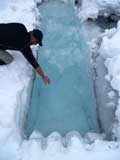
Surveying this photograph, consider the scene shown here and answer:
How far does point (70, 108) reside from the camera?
3.64 metres

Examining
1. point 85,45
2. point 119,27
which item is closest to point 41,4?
point 85,45

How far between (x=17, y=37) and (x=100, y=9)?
6.28 ft

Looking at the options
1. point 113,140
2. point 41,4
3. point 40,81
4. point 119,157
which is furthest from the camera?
point 41,4

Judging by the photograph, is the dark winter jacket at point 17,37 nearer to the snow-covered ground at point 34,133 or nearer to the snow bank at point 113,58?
the snow-covered ground at point 34,133

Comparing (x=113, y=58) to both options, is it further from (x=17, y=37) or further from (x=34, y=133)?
(x=34, y=133)

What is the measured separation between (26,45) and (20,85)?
0.42 meters

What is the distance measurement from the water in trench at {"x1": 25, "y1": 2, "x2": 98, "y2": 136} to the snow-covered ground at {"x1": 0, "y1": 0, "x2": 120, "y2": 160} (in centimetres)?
27

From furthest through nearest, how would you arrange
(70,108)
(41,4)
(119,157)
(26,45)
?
1. (41,4)
2. (70,108)
3. (26,45)
4. (119,157)

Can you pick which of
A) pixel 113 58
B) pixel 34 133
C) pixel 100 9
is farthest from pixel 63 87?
pixel 100 9

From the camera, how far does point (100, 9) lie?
15.7 ft

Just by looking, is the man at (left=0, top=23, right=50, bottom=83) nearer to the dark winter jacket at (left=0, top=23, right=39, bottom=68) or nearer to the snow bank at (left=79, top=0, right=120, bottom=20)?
the dark winter jacket at (left=0, top=23, right=39, bottom=68)

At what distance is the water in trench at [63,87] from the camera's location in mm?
3518

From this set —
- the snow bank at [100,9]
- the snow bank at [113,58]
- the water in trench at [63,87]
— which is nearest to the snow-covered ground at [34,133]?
the snow bank at [113,58]

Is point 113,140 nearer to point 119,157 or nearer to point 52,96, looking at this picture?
point 119,157
